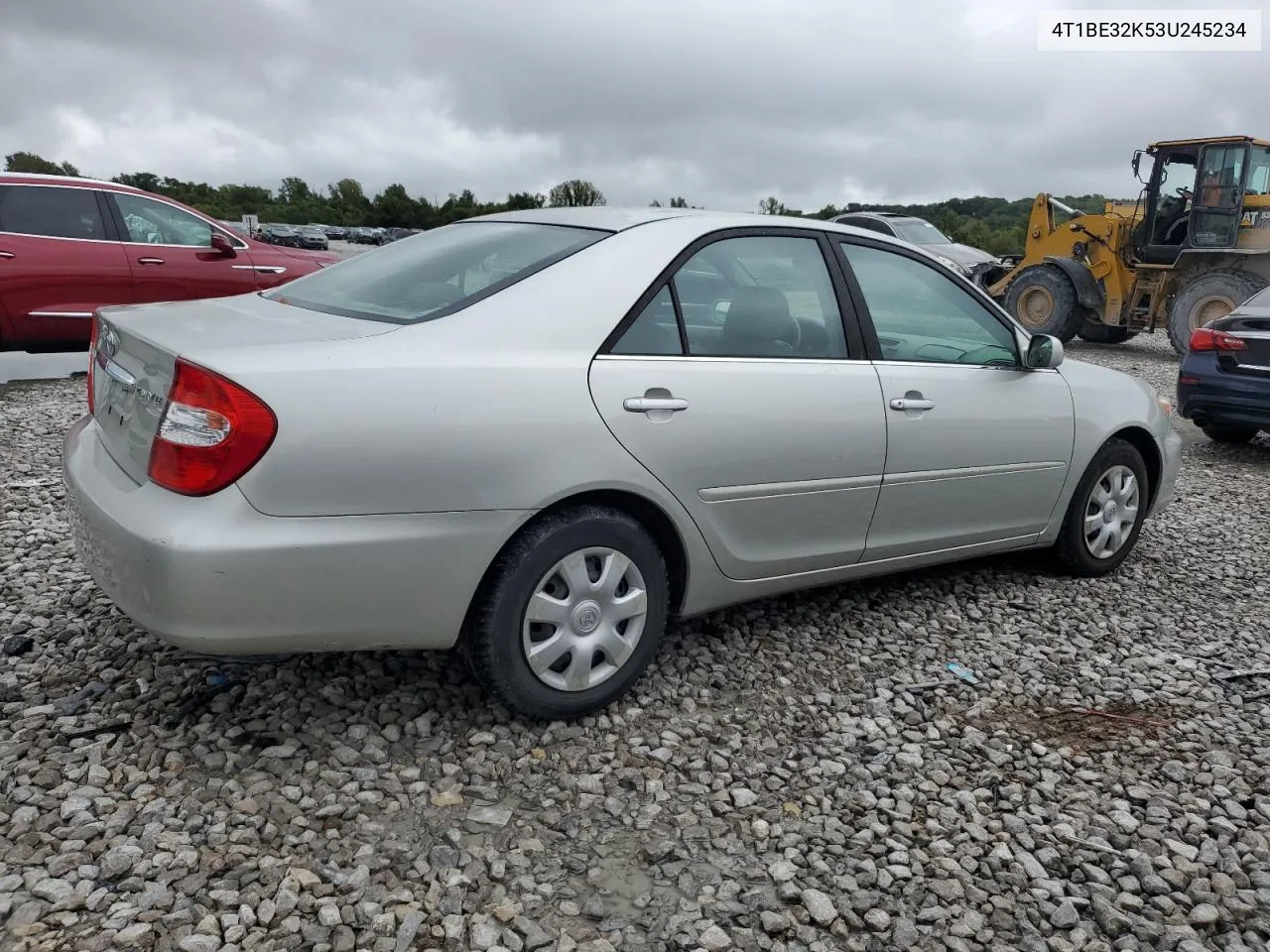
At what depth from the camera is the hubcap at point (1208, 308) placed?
12.8m

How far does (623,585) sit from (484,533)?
0.54 meters

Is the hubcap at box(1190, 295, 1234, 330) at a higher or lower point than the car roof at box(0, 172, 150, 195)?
lower

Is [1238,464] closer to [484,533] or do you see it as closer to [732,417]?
[732,417]

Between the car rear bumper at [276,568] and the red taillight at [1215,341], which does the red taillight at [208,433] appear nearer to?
the car rear bumper at [276,568]

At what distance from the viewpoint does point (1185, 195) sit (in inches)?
539

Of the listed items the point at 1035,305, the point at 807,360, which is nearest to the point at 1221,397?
the point at 807,360

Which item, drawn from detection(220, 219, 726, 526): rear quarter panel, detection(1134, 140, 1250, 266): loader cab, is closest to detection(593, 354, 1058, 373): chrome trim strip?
detection(220, 219, 726, 526): rear quarter panel

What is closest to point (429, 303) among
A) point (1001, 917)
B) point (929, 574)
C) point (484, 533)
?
point (484, 533)

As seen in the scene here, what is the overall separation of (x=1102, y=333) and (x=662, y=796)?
15.6 m

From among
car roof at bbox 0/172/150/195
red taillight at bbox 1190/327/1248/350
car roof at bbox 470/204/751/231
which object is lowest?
red taillight at bbox 1190/327/1248/350

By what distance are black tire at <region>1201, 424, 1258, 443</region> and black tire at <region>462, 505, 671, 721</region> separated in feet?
23.2

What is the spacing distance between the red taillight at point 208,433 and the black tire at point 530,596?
0.72 meters

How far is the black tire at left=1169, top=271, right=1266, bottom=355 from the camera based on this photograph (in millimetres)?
12695

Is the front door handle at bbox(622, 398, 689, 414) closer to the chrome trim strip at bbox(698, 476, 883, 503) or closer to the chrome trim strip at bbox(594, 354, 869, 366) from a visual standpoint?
the chrome trim strip at bbox(594, 354, 869, 366)
